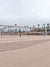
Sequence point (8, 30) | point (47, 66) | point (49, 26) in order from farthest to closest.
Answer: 1. point (8, 30)
2. point (49, 26)
3. point (47, 66)

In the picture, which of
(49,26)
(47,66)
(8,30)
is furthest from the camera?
(8,30)

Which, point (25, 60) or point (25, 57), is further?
point (25, 57)

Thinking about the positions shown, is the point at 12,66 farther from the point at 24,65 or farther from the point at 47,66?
the point at 47,66

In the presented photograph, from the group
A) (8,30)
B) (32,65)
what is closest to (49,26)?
(8,30)

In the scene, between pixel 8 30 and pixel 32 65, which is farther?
pixel 8 30

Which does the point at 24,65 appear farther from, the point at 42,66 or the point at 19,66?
the point at 42,66

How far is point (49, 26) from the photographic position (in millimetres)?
65188

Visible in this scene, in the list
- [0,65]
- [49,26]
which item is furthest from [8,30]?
[0,65]

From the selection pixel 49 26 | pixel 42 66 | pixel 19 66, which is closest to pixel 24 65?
pixel 19 66

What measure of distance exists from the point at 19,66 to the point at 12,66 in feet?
0.68

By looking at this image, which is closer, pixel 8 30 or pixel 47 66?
pixel 47 66

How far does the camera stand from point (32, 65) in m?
3.79

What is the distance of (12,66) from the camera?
367 cm

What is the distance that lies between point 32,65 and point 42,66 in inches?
12.1
